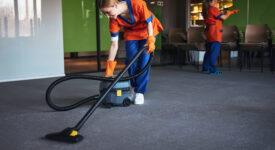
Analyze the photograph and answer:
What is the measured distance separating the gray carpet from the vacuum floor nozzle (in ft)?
0.12

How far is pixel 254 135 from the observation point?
73.8 inches

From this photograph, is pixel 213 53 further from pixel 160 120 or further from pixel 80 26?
pixel 160 120

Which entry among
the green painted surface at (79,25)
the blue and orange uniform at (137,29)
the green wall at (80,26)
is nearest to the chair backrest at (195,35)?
the green wall at (80,26)

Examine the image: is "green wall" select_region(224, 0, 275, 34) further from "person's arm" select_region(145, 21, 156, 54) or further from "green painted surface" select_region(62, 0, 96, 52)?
"person's arm" select_region(145, 21, 156, 54)

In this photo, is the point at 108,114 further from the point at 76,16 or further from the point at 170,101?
the point at 76,16

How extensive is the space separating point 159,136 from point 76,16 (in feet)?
11.7

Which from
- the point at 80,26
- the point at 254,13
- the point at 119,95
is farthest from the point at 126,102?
the point at 254,13

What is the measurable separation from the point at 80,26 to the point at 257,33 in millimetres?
Answer: 3332

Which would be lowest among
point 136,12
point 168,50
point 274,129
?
point 274,129

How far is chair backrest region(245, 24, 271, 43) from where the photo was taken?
5.58 metres

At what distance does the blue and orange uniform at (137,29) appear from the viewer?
2467 millimetres

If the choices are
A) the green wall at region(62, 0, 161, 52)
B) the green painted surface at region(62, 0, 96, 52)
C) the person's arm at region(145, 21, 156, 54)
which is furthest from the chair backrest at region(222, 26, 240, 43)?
the person's arm at region(145, 21, 156, 54)

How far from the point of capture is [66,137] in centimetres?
178

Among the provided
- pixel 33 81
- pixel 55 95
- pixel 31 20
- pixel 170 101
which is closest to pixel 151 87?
pixel 170 101
